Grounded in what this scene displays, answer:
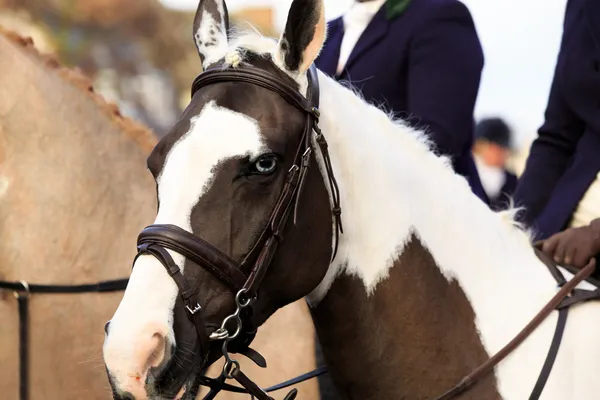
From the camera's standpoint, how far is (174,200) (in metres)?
1.98

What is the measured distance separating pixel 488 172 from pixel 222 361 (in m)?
5.41

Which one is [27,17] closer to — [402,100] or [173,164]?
[402,100]

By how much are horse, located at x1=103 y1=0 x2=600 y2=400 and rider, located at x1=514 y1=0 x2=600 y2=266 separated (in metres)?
0.30

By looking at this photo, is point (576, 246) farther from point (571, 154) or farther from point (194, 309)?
point (194, 309)

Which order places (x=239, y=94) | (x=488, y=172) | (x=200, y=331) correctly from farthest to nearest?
(x=488, y=172) → (x=239, y=94) → (x=200, y=331)

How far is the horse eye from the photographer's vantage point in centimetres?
205

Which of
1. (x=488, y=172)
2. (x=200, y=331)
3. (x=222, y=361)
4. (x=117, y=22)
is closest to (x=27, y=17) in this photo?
(x=117, y=22)

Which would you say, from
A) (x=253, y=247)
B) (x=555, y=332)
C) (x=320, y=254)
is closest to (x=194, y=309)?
(x=253, y=247)

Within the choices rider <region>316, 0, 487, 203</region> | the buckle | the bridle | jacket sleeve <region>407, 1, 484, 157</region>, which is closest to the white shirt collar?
rider <region>316, 0, 487, 203</region>

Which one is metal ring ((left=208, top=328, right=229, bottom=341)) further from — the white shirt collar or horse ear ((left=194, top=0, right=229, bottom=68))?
the white shirt collar

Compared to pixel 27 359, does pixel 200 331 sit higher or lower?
higher

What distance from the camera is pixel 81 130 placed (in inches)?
129

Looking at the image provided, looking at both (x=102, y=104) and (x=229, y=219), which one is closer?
(x=229, y=219)

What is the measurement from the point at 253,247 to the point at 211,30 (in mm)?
727
